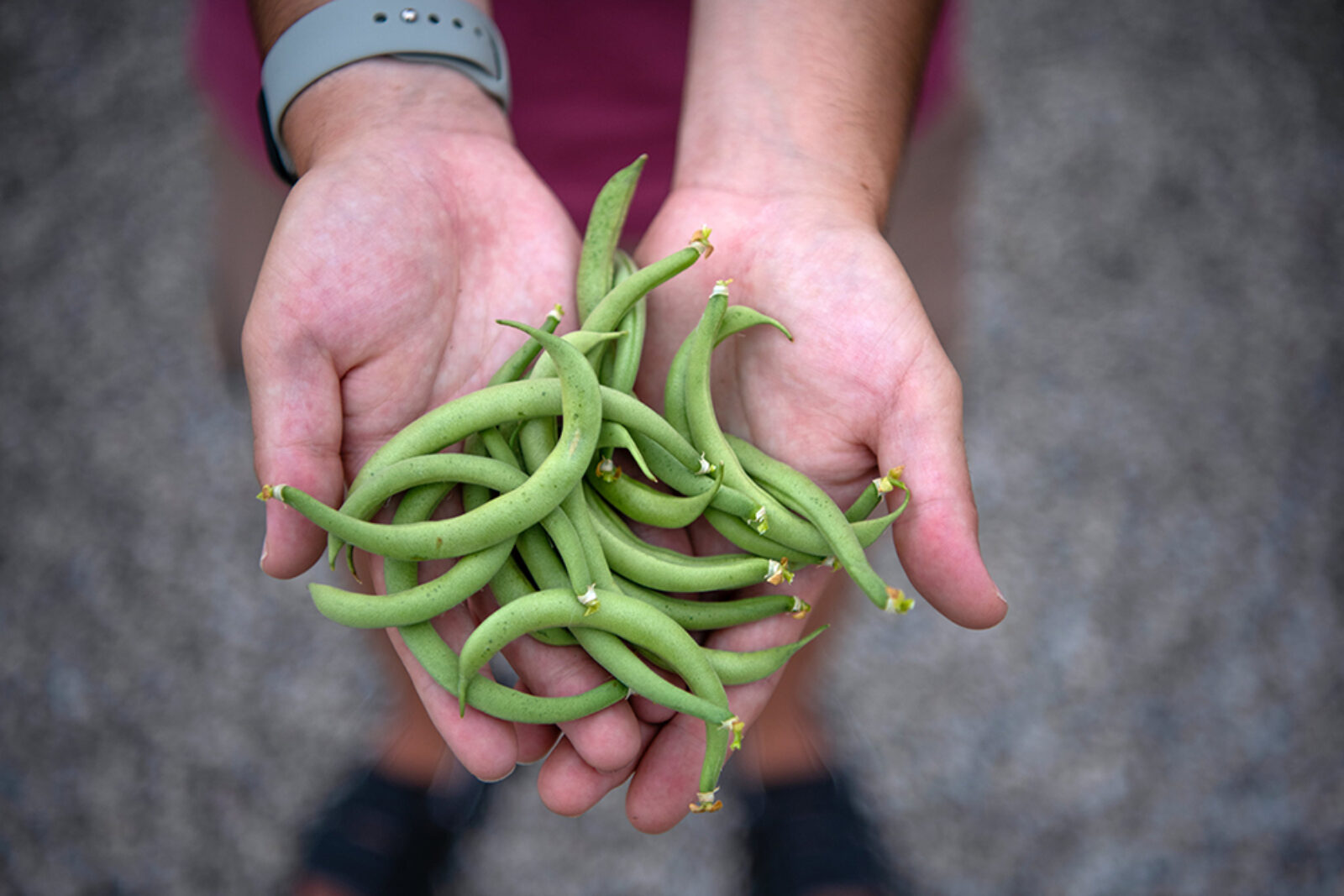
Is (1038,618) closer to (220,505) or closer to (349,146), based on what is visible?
(349,146)

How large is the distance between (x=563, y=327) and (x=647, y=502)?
2.50 ft

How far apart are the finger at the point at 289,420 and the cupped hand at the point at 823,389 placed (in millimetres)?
1123

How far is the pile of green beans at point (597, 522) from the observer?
8.95ft

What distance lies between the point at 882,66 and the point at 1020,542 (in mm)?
3001

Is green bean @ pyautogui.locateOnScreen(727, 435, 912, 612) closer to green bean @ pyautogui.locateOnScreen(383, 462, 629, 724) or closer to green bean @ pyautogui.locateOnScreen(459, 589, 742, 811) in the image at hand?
green bean @ pyautogui.locateOnScreen(459, 589, 742, 811)

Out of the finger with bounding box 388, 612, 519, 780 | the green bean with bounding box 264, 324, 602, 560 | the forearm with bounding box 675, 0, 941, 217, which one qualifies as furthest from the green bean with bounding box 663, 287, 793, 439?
the finger with bounding box 388, 612, 519, 780

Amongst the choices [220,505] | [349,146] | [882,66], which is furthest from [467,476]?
[220,505]

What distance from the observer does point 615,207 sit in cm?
327

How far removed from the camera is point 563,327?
11.0 ft

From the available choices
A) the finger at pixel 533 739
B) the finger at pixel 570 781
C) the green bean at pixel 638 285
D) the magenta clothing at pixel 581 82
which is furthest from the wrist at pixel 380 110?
the finger at pixel 570 781

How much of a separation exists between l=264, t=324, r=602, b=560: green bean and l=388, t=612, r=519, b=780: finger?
336mm

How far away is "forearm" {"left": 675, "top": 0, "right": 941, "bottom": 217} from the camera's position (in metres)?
3.44

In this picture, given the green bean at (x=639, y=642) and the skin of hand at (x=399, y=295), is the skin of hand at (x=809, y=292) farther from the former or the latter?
the skin of hand at (x=399, y=295)

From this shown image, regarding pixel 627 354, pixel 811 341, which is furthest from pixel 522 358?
pixel 811 341
